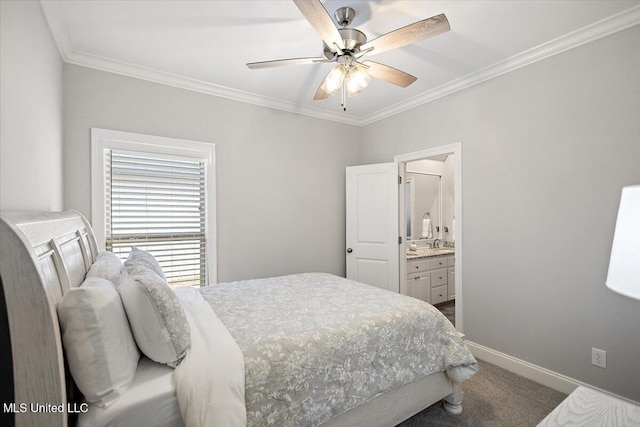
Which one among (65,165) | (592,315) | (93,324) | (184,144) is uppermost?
(184,144)

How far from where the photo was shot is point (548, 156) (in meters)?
2.44

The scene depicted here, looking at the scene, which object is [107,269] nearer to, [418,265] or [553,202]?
[553,202]

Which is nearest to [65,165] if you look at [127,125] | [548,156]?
[127,125]

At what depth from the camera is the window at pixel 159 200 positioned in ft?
8.79

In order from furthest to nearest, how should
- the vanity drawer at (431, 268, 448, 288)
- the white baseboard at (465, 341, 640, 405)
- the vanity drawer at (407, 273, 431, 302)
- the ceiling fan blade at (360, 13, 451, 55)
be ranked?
the vanity drawer at (431, 268, 448, 288)
the vanity drawer at (407, 273, 431, 302)
the white baseboard at (465, 341, 640, 405)
the ceiling fan blade at (360, 13, 451, 55)

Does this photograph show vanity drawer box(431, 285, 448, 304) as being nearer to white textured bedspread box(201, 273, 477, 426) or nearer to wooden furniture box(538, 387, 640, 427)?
white textured bedspread box(201, 273, 477, 426)

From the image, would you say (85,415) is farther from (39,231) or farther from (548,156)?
(548,156)

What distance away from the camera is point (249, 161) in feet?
11.2

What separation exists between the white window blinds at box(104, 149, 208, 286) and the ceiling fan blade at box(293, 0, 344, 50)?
78.2 inches

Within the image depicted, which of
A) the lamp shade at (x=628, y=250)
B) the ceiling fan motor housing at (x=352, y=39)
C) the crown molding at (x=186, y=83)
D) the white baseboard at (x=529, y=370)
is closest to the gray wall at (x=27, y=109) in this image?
the crown molding at (x=186, y=83)

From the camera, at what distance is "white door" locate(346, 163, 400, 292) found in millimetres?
3699

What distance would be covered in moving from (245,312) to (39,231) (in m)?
1.16

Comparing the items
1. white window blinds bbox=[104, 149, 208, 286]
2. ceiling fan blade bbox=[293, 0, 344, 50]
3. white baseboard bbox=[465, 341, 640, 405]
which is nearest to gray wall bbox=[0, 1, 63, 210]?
white window blinds bbox=[104, 149, 208, 286]

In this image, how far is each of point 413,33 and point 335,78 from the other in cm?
58
